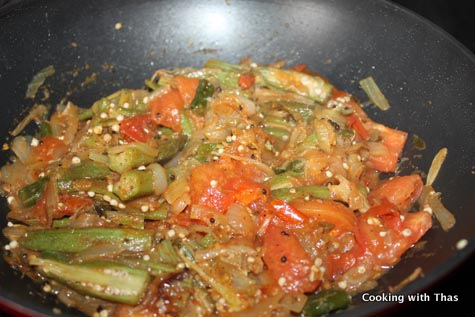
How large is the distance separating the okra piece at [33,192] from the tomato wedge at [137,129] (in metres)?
0.78

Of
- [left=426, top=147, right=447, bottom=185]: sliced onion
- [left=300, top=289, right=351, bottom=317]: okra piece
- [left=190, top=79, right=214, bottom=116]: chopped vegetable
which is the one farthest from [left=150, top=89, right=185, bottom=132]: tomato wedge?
[left=426, top=147, right=447, bottom=185]: sliced onion

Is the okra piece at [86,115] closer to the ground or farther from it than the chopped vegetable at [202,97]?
closer to the ground

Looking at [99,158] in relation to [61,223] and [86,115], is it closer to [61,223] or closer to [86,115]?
[61,223]

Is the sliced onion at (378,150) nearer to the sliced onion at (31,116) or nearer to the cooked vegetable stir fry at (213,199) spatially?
the cooked vegetable stir fry at (213,199)

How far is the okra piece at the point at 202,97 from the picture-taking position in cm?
470

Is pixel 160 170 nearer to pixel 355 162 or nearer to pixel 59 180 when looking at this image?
pixel 59 180

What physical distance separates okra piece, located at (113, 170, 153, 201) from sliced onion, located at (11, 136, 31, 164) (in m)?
1.02

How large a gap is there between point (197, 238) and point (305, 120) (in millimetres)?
1566

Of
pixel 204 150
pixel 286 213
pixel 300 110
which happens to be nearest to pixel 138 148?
pixel 204 150

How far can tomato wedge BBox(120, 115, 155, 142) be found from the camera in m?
4.46

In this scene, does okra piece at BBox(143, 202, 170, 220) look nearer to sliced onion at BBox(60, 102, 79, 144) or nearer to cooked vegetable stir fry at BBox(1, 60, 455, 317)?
cooked vegetable stir fry at BBox(1, 60, 455, 317)

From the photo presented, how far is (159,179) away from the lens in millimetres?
4086

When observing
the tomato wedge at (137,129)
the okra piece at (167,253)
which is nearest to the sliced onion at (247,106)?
the tomato wedge at (137,129)

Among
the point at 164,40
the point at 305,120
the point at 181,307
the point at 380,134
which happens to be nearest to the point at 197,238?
the point at 181,307
